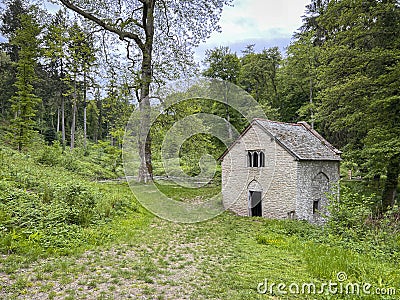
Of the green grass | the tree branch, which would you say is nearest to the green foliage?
the green grass

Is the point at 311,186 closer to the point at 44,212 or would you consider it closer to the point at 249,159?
the point at 249,159

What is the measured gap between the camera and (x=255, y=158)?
1906 centimetres

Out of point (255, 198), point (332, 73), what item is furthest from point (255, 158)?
point (332, 73)

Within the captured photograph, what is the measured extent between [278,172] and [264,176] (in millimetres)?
1069

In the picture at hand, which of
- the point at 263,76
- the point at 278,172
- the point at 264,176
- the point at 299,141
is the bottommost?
the point at 264,176

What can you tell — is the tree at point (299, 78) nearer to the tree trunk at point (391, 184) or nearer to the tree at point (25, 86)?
the tree trunk at point (391, 184)

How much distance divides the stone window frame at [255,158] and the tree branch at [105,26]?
29.7 ft

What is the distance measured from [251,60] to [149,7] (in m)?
24.3

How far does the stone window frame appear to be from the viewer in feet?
61.2

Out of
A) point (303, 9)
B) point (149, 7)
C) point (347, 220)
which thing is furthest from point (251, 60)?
point (347, 220)

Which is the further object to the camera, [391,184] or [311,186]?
[391,184]

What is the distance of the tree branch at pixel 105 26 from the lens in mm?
16219

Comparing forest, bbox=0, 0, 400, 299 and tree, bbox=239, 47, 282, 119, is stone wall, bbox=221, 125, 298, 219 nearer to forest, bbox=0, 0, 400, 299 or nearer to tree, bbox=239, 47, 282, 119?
forest, bbox=0, 0, 400, 299

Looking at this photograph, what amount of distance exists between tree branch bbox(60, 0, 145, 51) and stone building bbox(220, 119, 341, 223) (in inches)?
330
